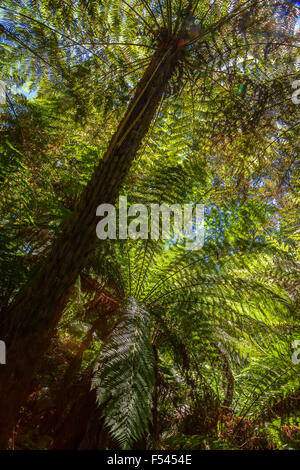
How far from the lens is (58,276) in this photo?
1.08m

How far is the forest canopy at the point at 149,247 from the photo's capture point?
3.57 ft

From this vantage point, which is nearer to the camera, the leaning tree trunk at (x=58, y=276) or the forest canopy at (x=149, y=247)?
the leaning tree trunk at (x=58, y=276)

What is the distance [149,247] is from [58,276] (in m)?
0.90

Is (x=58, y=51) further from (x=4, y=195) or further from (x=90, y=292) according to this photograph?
(x=90, y=292)

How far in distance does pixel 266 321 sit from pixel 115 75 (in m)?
2.19

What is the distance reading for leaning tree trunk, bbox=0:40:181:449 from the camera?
96 centimetres

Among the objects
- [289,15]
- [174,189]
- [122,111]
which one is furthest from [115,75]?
[289,15]

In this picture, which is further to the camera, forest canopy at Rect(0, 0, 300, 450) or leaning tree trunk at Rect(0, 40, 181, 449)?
forest canopy at Rect(0, 0, 300, 450)

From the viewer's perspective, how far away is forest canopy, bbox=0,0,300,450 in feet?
3.57

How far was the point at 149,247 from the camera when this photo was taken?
1895mm

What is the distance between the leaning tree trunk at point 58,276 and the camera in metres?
0.96

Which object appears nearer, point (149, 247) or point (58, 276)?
Result: point (58, 276)

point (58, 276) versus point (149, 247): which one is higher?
point (149, 247)

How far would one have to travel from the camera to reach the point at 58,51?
6.28 feet
